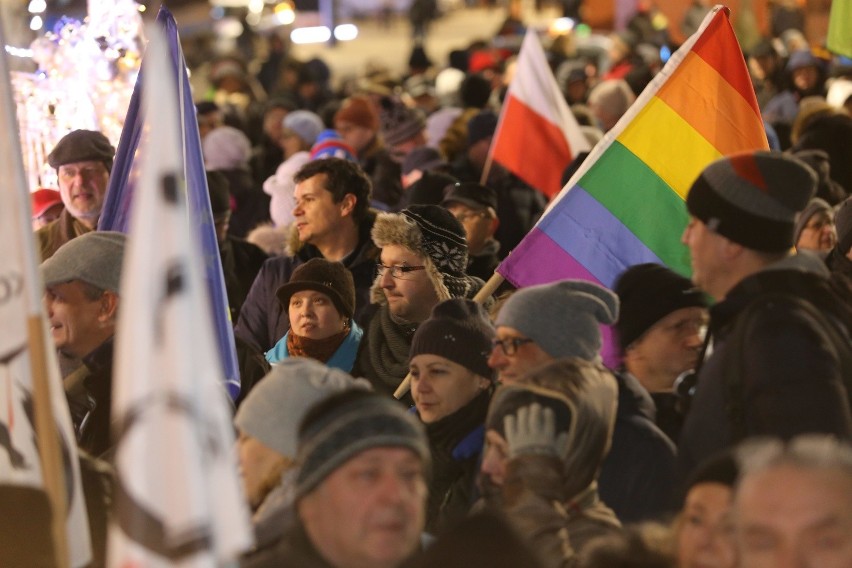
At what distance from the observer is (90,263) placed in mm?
5492

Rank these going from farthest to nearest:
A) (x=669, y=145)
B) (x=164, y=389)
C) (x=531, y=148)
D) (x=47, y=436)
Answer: (x=531, y=148)
(x=669, y=145)
(x=47, y=436)
(x=164, y=389)

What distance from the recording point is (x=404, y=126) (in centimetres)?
1225

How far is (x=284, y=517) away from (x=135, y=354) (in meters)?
1.05

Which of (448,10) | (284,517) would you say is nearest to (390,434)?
(284,517)

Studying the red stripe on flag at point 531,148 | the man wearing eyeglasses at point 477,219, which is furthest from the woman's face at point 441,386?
the red stripe on flag at point 531,148

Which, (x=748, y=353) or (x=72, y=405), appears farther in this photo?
(x=72, y=405)

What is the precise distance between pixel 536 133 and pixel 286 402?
20.0 feet

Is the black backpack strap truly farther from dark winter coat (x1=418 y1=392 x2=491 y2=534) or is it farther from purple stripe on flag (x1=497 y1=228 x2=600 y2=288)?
purple stripe on flag (x1=497 y1=228 x2=600 y2=288)

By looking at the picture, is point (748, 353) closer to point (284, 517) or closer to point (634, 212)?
point (284, 517)

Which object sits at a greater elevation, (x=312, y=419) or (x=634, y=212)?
(x=312, y=419)

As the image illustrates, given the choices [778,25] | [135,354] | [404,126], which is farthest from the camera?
[778,25]

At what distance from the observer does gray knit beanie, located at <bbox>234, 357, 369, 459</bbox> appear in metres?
4.23

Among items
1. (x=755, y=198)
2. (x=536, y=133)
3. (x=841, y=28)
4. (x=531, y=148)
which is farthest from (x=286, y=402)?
(x=536, y=133)

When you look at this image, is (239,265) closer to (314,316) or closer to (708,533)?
(314,316)
